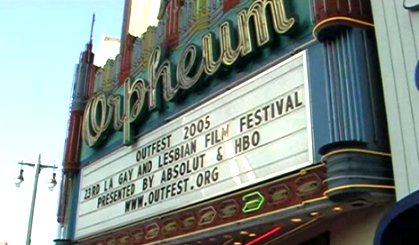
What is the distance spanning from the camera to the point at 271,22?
378 inches

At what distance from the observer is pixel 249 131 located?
31.3 feet

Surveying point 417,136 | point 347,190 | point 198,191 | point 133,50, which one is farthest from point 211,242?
point 133,50

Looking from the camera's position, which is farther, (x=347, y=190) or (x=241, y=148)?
(x=241, y=148)

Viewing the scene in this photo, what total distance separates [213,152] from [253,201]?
162 cm

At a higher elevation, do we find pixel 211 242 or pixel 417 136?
pixel 417 136

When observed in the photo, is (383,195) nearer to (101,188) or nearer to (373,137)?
(373,137)

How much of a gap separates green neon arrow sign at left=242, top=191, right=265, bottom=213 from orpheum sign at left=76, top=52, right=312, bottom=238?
242 millimetres

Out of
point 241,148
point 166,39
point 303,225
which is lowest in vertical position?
point 303,225

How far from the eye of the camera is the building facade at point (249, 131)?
25.0 ft

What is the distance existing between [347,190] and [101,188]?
8495 mm

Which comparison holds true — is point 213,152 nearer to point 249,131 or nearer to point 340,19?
point 249,131

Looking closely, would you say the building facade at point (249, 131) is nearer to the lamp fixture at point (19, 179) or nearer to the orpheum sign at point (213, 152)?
the orpheum sign at point (213, 152)

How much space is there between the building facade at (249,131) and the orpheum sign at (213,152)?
0.09 feet

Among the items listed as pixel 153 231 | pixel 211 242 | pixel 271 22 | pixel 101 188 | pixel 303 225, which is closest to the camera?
pixel 303 225
